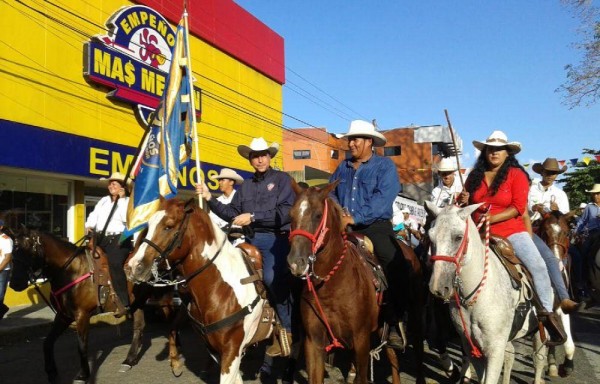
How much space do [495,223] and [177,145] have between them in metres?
3.87

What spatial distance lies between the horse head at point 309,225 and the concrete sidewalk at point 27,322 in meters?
6.55

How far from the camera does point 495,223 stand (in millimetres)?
5070

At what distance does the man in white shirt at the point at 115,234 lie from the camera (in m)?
7.05

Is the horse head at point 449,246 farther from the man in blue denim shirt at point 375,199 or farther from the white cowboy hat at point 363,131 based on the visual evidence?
the white cowboy hat at point 363,131

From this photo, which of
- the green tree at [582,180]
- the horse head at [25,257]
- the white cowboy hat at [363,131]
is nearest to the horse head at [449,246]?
the white cowboy hat at [363,131]

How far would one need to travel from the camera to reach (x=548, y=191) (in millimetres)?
8906

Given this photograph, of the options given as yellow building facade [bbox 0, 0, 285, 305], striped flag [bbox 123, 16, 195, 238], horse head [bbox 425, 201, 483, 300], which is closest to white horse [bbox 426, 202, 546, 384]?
horse head [bbox 425, 201, 483, 300]

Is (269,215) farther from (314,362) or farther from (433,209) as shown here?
(433,209)

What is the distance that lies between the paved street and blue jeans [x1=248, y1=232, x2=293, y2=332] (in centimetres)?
140

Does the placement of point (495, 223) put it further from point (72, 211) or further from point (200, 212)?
point (72, 211)

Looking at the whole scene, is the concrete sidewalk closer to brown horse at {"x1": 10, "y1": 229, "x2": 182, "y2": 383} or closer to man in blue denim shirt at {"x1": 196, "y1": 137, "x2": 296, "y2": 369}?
brown horse at {"x1": 10, "y1": 229, "x2": 182, "y2": 383}

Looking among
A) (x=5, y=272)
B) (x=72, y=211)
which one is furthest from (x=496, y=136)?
(x=72, y=211)

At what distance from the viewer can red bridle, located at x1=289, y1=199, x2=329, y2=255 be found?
401cm

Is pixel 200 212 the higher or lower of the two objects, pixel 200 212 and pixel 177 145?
the lower
